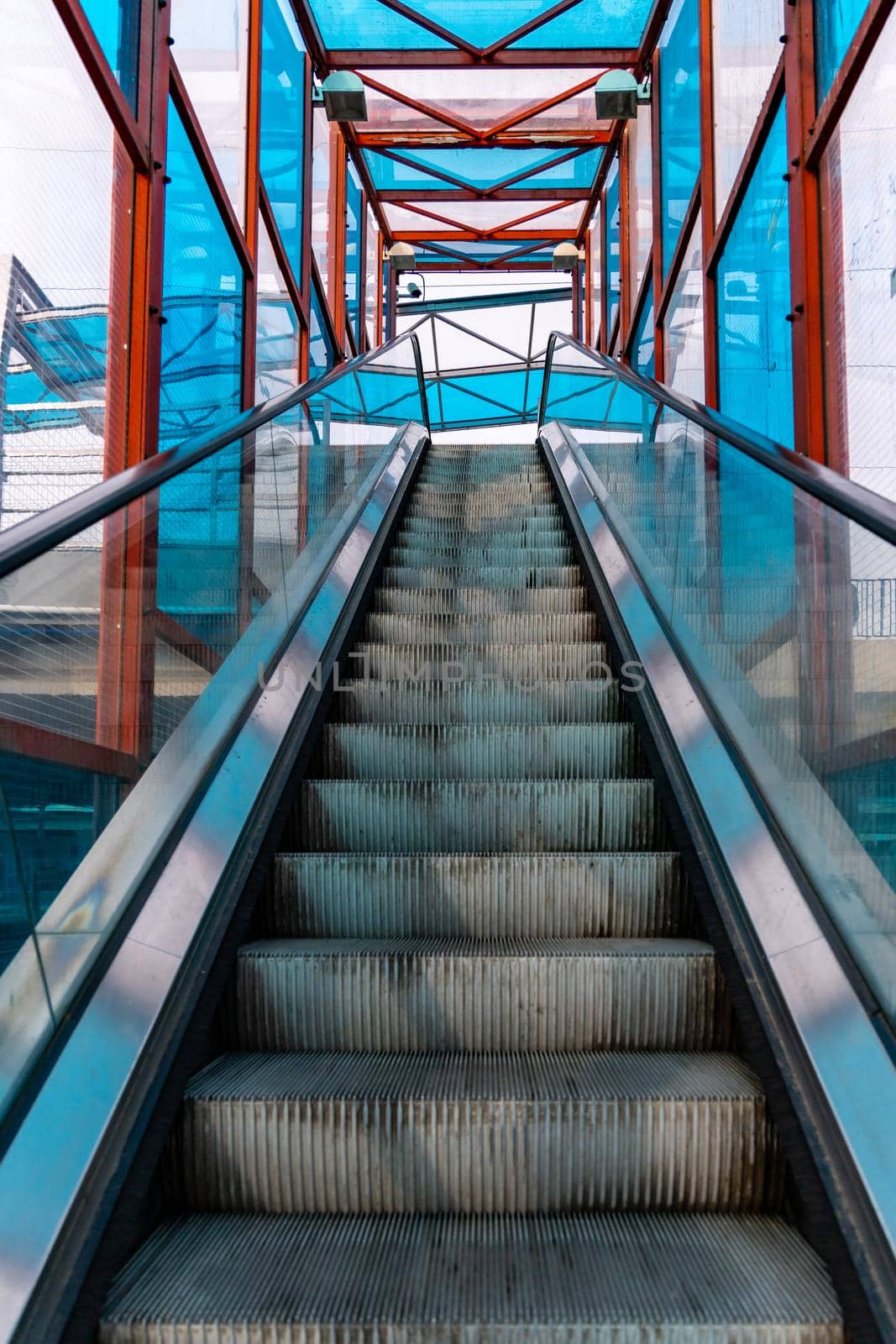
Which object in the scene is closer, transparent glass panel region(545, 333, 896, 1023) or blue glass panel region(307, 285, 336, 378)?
transparent glass panel region(545, 333, 896, 1023)

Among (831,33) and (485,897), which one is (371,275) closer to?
(831,33)

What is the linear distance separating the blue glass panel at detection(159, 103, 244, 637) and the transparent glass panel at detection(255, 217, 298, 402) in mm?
539

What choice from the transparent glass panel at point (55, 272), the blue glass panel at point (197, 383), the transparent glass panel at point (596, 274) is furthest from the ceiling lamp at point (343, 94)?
the transparent glass panel at point (55, 272)

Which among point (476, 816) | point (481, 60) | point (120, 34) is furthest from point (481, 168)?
point (476, 816)

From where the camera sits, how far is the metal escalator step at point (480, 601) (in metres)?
4.55

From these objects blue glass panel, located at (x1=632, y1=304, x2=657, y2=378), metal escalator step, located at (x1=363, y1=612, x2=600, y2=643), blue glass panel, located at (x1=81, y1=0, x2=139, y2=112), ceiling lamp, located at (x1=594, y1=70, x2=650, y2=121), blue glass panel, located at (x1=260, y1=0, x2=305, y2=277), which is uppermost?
ceiling lamp, located at (x1=594, y1=70, x2=650, y2=121)

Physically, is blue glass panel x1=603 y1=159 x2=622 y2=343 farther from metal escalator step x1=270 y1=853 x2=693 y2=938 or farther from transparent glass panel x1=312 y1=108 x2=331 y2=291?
metal escalator step x1=270 y1=853 x2=693 y2=938

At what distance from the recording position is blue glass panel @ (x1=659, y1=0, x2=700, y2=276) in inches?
317

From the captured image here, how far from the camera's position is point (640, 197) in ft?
35.3

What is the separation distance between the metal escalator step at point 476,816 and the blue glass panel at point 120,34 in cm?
309

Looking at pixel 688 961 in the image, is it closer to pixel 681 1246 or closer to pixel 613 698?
pixel 681 1246

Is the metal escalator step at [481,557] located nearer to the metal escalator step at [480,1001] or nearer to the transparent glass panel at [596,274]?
the metal escalator step at [480,1001]

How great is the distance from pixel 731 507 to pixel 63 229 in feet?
7.91

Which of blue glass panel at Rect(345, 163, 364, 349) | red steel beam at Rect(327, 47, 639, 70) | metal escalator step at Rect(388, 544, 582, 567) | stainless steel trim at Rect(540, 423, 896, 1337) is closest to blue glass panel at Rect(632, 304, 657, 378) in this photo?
red steel beam at Rect(327, 47, 639, 70)
